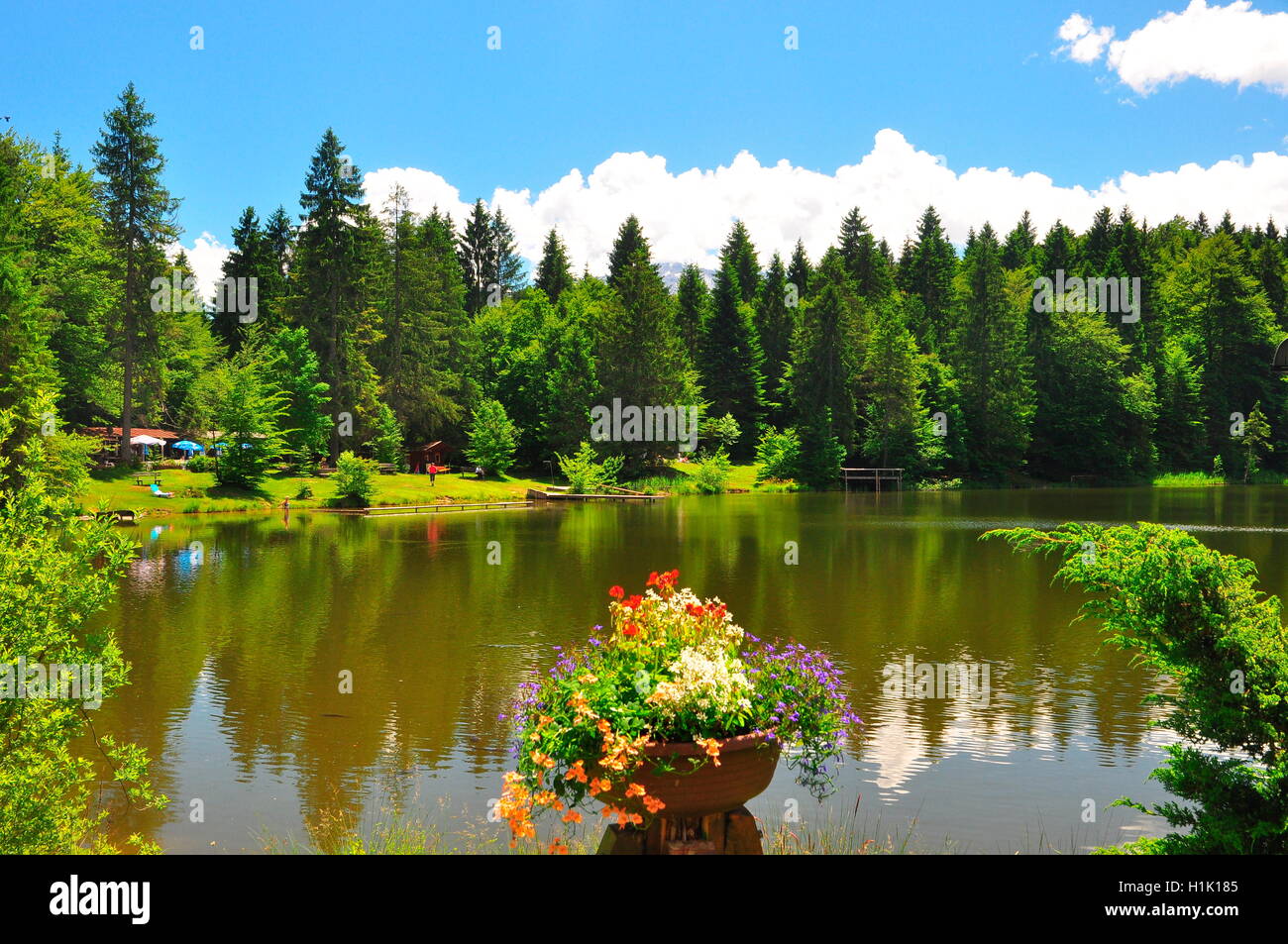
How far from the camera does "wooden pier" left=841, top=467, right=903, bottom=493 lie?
249 feet

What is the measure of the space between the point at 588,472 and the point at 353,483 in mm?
17075

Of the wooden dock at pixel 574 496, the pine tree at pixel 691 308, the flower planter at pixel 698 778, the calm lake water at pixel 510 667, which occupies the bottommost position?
the calm lake water at pixel 510 667

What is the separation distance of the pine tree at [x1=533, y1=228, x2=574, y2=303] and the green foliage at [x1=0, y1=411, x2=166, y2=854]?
105 metres

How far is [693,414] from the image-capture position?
74.9 m

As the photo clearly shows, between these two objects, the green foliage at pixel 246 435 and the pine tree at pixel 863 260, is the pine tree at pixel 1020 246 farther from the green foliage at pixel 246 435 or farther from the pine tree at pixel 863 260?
the green foliage at pixel 246 435

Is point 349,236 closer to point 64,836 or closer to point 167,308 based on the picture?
point 167,308

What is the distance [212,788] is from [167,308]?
175 feet

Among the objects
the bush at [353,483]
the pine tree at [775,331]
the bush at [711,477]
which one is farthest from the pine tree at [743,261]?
the bush at [353,483]

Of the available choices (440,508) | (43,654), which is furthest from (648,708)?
(440,508)

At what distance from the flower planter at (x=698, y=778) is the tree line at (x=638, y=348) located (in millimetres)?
48619

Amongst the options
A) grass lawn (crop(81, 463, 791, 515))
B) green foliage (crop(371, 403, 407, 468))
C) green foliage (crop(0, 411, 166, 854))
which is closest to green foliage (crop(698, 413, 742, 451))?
grass lawn (crop(81, 463, 791, 515))

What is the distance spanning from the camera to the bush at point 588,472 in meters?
63.7

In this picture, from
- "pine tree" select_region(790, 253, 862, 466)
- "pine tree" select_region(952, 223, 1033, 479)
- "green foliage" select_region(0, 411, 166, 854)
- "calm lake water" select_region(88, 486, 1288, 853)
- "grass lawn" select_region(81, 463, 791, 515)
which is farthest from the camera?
"pine tree" select_region(952, 223, 1033, 479)

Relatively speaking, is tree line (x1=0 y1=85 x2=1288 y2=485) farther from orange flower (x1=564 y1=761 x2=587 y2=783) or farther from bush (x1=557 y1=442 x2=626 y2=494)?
orange flower (x1=564 y1=761 x2=587 y2=783)
